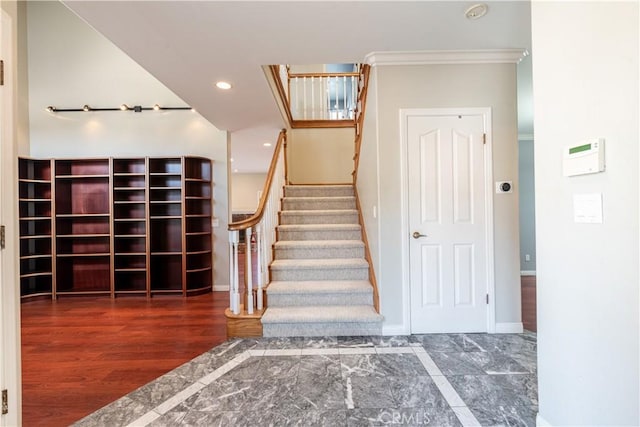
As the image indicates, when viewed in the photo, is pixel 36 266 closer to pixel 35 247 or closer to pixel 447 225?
pixel 35 247

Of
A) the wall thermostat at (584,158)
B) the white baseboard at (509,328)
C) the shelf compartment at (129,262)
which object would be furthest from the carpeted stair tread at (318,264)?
the shelf compartment at (129,262)

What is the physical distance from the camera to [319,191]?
445cm

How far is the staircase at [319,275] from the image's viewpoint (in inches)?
103

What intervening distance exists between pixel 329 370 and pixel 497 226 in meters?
1.98

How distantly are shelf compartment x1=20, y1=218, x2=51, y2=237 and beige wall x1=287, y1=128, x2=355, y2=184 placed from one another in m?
3.96

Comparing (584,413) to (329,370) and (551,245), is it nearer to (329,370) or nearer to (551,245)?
(551,245)

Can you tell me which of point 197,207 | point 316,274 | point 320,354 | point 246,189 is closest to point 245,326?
point 320,354

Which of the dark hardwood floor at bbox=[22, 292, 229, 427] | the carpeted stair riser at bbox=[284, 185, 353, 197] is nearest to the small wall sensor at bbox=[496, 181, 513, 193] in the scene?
the carpeted stair riser at bbox=[284, 185, 353, 197]

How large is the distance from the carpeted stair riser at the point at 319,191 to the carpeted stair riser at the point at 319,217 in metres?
0.57

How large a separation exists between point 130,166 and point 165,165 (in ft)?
1.72

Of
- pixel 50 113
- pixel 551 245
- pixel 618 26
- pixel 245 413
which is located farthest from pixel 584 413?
pixel 50 113

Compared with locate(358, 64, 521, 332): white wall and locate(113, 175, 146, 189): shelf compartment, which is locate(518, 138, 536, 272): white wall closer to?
locate(358, 64, 521, 332): white wall

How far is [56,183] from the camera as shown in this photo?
4258 mm

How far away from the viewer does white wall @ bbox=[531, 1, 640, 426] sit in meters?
1.01
